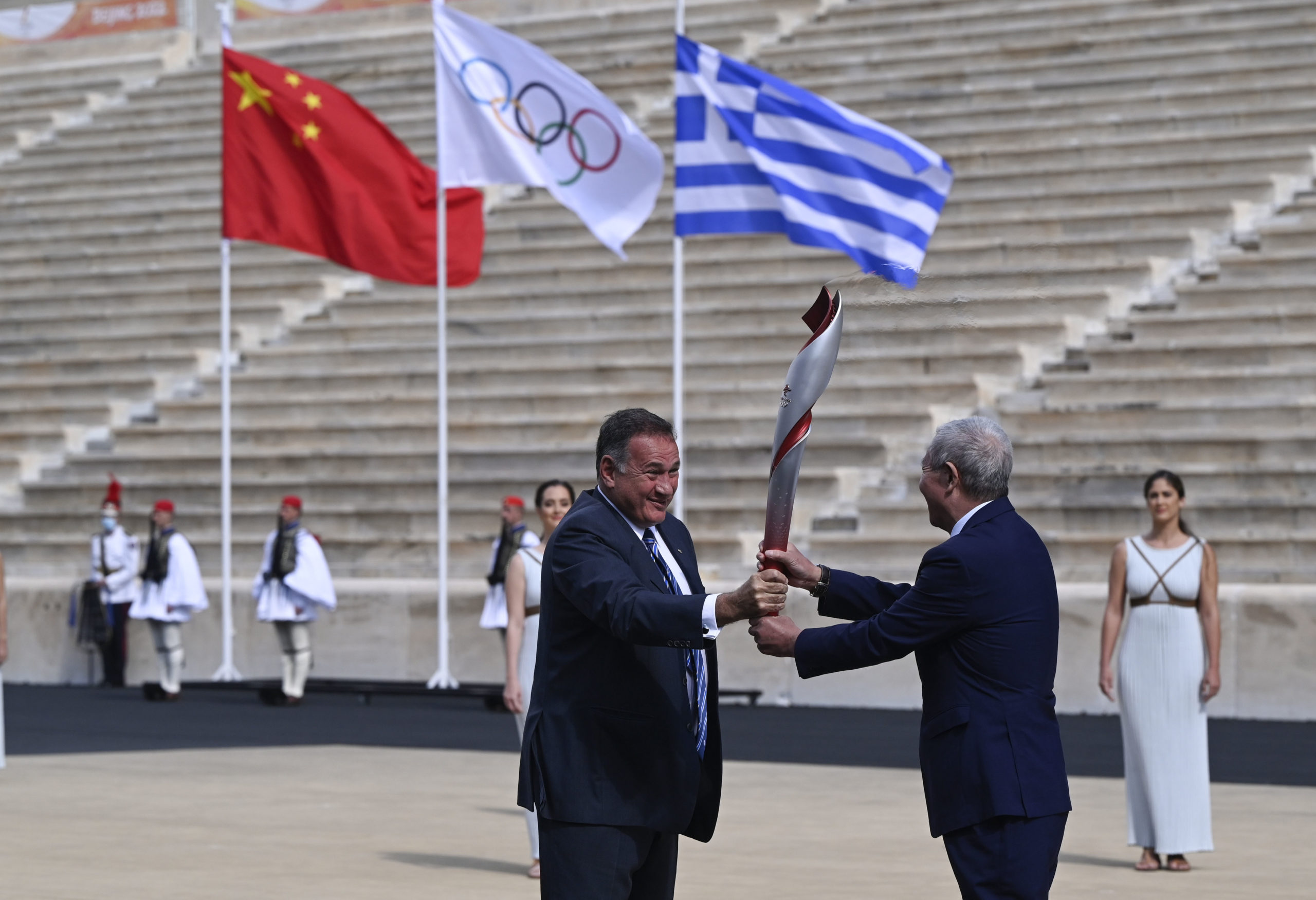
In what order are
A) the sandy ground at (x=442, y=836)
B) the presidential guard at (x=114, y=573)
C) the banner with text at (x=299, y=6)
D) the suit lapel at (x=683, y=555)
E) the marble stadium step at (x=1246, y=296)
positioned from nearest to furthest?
the suit lapel at (x=683, y=555), the sandy ground at (x=442, y=836), the marble stadium step at (x=1246, y=296), the presidential guard at (x=114, y=573), the banner with text at (x=299, y=6)

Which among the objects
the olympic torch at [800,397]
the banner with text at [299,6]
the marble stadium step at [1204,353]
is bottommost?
the olympic torch at [800,397]

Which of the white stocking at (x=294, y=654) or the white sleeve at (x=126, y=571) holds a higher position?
the white sleeve at (x=126, y=571)

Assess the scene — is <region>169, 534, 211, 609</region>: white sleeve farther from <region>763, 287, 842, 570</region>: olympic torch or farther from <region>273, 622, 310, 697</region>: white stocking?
<region>763, 287, 842, 570</region>: olympic torch

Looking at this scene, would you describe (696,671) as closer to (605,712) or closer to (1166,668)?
(605,712)

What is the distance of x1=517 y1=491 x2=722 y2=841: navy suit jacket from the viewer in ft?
17.3

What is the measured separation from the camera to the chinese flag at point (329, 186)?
59.9 feet

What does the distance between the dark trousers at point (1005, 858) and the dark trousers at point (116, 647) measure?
1576 cm

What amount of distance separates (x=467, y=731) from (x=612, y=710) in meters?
10.7

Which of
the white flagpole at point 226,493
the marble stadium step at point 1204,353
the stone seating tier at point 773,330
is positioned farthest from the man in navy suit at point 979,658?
the white flagpole at point 226,493

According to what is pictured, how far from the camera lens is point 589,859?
5.30m

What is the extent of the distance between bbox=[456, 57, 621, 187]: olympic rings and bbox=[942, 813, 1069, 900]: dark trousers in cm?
1225

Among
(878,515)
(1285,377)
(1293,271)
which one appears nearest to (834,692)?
(878,515)

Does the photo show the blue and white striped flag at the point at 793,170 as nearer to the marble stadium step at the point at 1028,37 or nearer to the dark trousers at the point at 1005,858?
the marble stadium step at the point at 1028,37

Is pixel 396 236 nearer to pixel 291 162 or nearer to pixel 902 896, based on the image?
pixel 291 162
